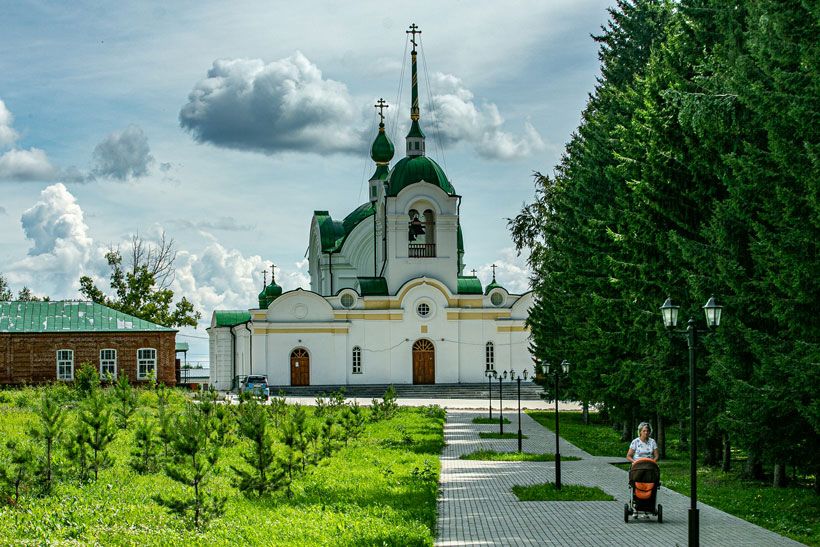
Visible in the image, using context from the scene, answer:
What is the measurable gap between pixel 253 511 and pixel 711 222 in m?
7.99

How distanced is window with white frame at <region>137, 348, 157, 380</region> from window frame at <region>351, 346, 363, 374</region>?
35.7 ft

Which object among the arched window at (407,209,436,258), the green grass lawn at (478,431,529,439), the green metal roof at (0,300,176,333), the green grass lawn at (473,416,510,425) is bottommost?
the green grass lawn at (473,416,510,425)

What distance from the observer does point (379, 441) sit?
2552cm

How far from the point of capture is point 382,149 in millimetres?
63500

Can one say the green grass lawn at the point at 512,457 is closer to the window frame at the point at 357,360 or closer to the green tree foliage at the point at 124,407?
the green tree foliage at the point at 124,407

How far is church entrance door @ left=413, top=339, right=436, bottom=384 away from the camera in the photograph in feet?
180

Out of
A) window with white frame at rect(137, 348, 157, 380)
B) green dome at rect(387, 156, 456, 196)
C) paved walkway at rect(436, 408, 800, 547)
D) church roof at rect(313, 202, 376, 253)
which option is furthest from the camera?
church roof at rect(313, 202, 376, 253)

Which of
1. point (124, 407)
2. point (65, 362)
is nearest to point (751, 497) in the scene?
point (124, 407)

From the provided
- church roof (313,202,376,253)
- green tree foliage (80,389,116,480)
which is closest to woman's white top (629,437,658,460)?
green tree foliage (80,389,116,480)

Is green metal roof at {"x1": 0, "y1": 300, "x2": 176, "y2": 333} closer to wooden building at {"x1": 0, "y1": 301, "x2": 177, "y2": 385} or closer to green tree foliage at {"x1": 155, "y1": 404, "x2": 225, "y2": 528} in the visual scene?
wooden building at {"x1": 0, "y1": 301, "x2": 177, "y2": 385}

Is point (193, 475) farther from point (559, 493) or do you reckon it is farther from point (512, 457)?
point (512, 457)

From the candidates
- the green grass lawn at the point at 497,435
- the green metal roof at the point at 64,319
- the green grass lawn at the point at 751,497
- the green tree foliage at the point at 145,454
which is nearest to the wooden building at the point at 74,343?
the green metal roof at the point at 64,319

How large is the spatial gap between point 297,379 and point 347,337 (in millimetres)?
3293

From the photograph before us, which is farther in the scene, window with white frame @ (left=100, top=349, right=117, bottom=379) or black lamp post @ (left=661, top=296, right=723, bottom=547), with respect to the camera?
window with white frame @ (left=100, top=349, right=117, bottom=379)
